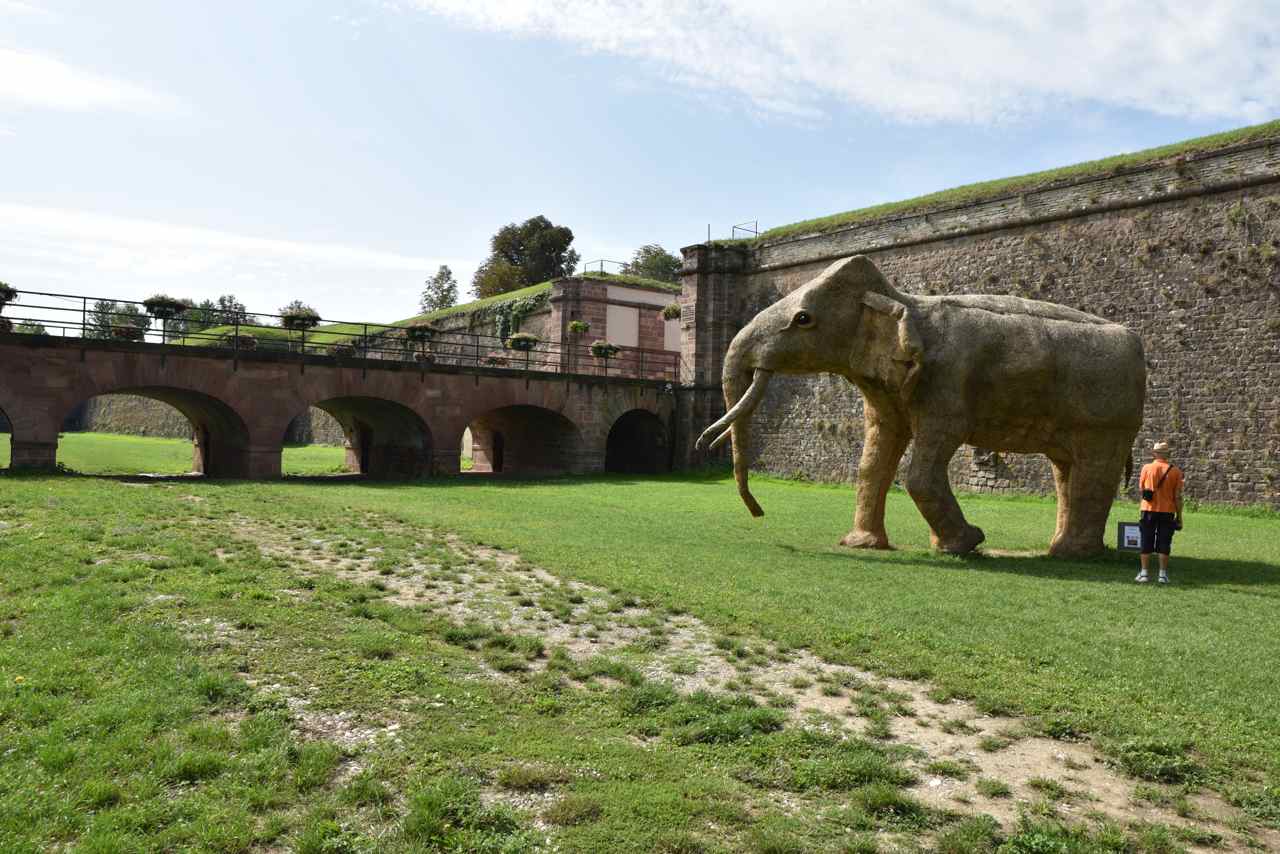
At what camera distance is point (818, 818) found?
4141mm

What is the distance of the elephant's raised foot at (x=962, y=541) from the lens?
39.4 ft

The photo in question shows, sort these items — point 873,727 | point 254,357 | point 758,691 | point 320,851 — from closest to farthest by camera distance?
point 320,851 → point 873,727 → point 758,691 → point 254,357

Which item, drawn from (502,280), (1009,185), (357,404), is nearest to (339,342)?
(357,404)

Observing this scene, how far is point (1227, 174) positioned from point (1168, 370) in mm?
4271

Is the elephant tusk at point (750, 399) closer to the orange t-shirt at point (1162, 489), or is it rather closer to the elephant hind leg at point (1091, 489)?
the elephant hind leg at point (1091, 489)

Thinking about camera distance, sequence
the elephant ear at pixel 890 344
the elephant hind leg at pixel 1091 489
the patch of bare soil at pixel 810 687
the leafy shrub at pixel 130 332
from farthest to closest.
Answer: the leafy shrub at pixel 130 332
the elephant hind leg at pixel 1091 489
the elephant ear at pixel 890 344
the patch of bare soil at pixel 810 687

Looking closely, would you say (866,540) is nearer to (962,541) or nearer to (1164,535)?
(962,541)

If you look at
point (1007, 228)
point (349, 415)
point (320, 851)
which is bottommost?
point (320, 851)

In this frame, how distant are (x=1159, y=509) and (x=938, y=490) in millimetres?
2494

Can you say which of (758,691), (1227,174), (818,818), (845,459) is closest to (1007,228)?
(1227,174)

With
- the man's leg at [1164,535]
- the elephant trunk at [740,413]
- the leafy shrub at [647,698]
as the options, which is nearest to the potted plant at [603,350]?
the elephant trunk at [740,413]

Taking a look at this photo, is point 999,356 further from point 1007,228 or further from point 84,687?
point 1007,228

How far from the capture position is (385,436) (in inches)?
1156

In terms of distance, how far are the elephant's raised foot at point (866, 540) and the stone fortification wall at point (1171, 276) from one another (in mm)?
11432
